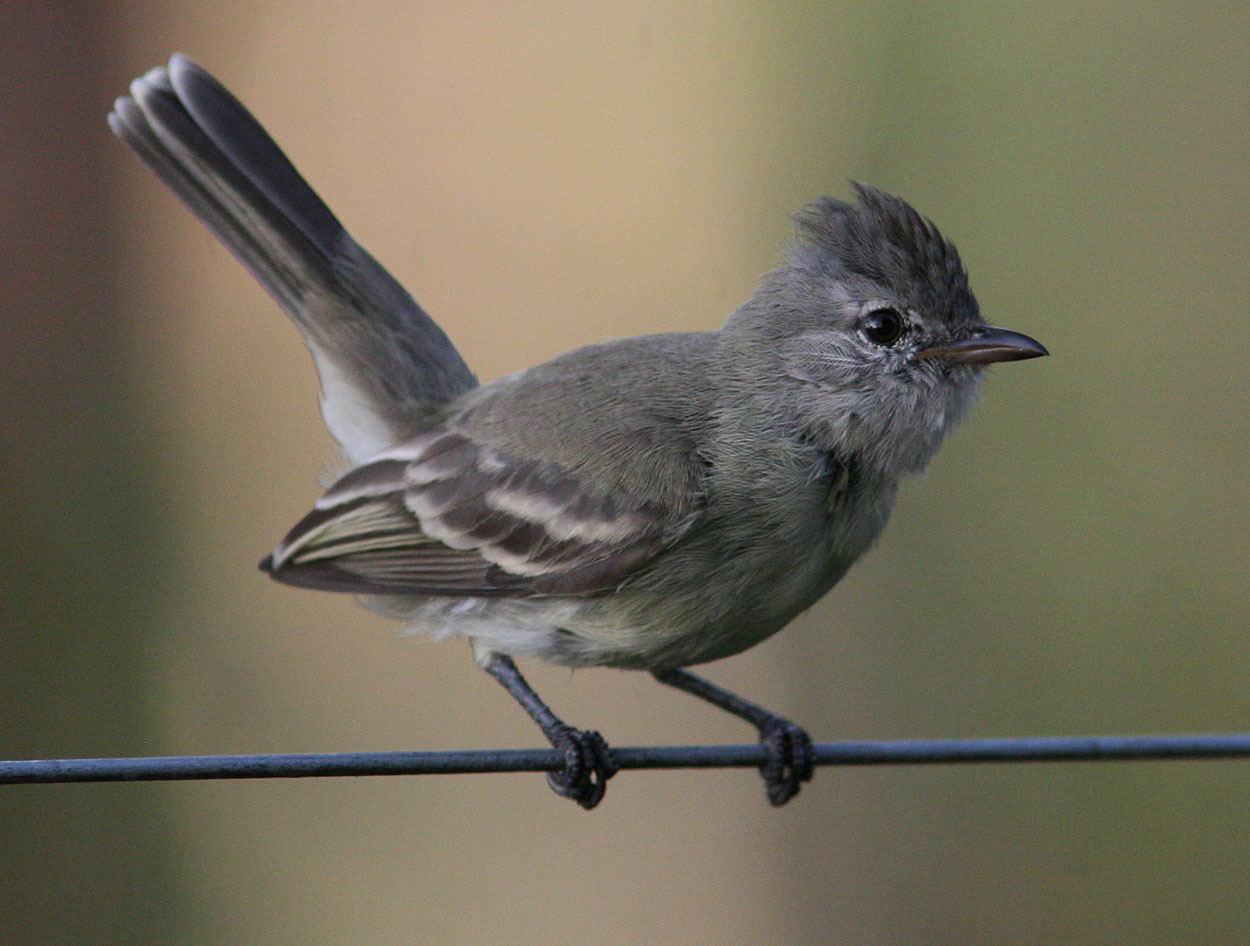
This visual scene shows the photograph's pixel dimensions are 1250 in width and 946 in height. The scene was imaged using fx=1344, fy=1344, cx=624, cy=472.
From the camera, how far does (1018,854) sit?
6.48 meters

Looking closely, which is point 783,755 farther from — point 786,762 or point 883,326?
point 883,326

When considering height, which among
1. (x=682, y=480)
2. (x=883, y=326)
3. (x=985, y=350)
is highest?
(x=883, y=326)

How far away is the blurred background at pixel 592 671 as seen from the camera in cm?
628

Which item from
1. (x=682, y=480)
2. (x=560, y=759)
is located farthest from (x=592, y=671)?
(x=560, y=759)

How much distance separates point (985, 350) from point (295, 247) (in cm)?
238

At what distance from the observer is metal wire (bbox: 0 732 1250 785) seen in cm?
250

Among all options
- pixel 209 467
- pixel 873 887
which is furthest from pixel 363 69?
pixel 873 887

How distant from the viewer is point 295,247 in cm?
465

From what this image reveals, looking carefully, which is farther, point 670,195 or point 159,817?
point 670,195

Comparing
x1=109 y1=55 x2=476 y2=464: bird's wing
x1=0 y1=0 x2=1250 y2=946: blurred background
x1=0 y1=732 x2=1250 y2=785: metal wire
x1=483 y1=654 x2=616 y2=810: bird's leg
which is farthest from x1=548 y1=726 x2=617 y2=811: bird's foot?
x1=0 y1=0 x2=1250 y2=946: blurred background

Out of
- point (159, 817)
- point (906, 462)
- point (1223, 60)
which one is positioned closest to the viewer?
point (906, 462)

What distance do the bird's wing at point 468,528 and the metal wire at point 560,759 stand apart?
784 mm

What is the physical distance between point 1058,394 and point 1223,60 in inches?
76.7

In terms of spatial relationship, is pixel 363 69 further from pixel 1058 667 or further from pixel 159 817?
pixel 1058 667
